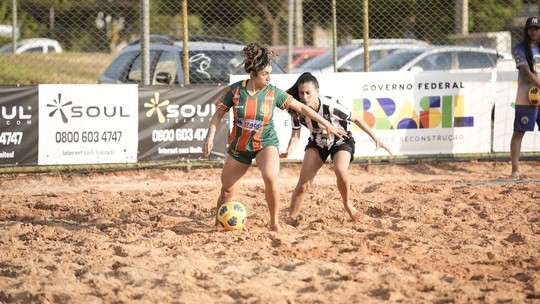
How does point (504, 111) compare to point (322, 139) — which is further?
point (504, 111)

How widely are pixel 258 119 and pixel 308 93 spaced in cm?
68

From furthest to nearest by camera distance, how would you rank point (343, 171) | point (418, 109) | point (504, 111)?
point (504, 111), point (418, 109), point (343, 171)

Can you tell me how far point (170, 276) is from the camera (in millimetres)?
6742

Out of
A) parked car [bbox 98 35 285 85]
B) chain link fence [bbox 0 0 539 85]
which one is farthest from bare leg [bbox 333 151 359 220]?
chain link fence [bbox 0 0 539 85]

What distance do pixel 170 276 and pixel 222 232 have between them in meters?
1.88

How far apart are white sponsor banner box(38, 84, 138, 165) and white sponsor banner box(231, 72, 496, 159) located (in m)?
2.34

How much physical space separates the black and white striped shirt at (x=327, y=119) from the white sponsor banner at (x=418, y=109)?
Result: 13.5 ft

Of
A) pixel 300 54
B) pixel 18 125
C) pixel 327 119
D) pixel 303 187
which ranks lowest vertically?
pixel 303 187

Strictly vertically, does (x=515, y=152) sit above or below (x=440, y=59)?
below

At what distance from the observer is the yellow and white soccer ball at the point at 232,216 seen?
339 inches

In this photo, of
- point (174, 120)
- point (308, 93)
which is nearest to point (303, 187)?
point (308, 93)

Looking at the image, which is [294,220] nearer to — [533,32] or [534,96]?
[534,96]

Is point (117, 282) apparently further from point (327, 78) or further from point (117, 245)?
point (327, 78)

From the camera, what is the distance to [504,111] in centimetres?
1398
